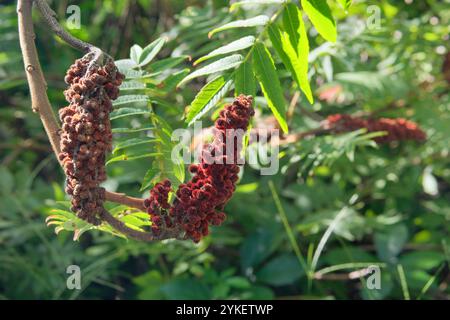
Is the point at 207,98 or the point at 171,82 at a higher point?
the point at 171,82

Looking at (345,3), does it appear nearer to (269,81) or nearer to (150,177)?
(269,81)

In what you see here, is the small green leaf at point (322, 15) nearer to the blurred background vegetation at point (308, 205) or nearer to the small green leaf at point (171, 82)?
the small green leaf at point (171, 82)

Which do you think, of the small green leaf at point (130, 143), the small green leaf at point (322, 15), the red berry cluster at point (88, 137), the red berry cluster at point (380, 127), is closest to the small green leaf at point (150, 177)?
the small green leaf at point (130, 143)

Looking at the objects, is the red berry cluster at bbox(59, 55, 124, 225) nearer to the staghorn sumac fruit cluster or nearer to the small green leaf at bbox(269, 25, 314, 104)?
the staghorn sumac fruit cluster

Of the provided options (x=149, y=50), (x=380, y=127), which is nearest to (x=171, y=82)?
(x=149, y=50)

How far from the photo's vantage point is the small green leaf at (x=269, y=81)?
4.35 ft

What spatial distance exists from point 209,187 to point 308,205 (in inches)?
44.4

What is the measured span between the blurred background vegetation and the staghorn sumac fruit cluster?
0.71m

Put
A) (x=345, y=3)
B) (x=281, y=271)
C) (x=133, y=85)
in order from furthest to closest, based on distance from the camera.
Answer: (x=281, y=271) < (x=133, y=85) < (x=345, y=3)

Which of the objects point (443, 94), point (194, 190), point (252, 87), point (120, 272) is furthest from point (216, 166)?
point (443, 94)

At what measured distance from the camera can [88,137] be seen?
3.79 feet

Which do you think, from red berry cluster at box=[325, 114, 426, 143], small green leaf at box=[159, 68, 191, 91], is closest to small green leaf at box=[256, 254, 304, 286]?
red berry cluster at box=[325, 114, 426, 143]

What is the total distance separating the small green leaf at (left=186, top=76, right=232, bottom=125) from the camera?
131cm

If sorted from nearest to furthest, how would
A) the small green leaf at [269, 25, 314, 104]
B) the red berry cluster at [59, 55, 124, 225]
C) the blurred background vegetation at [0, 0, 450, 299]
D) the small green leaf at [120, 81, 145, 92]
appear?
the red berry cluster at [59, 55, 124, 225], the small green leaf at [269, 25, 314, 104], the small green leaf at [120, 81, 145, 92], the blurred background vegetation at [0, 0, 450, 299]
